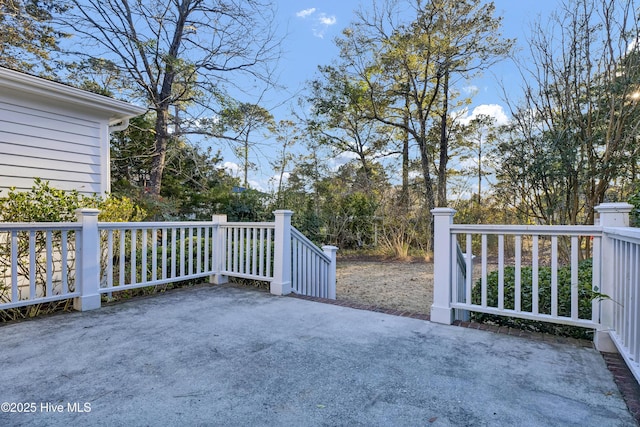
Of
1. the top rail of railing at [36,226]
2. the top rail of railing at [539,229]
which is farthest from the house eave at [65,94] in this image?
the top rail of railing at [539,229]

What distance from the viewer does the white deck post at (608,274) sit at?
2359 millimetres

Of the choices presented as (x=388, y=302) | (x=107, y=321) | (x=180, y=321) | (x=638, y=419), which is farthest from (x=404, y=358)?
(x=388, y=302)

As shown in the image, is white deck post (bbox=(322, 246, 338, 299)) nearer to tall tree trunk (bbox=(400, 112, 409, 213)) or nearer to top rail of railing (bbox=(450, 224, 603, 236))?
top rail of railing (bbox=(450, 224, 603, 236))

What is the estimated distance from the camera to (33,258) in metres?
3.12

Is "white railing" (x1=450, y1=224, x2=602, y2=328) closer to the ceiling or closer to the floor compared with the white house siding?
closer to the floor

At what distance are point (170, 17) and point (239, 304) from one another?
8314 mm

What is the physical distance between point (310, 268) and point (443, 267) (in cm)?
221

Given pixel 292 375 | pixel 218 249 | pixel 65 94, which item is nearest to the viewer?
pixel 292 375

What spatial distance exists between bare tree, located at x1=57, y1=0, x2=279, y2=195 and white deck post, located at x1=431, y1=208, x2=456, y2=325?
7.72 m

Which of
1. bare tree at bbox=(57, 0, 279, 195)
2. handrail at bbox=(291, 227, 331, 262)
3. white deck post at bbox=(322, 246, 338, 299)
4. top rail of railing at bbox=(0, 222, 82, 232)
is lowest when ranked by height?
white deck post at bbox=(322, 246, 338, 299)

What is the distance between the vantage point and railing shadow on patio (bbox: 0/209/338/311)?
3.27 metres

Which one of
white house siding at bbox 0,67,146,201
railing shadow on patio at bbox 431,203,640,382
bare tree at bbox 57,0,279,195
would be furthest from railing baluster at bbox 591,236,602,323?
bare tree at bbox 57,0,279,195

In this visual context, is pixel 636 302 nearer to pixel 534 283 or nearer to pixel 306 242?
pixel 534 283

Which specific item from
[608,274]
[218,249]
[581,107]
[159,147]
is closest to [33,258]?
[218,249]
